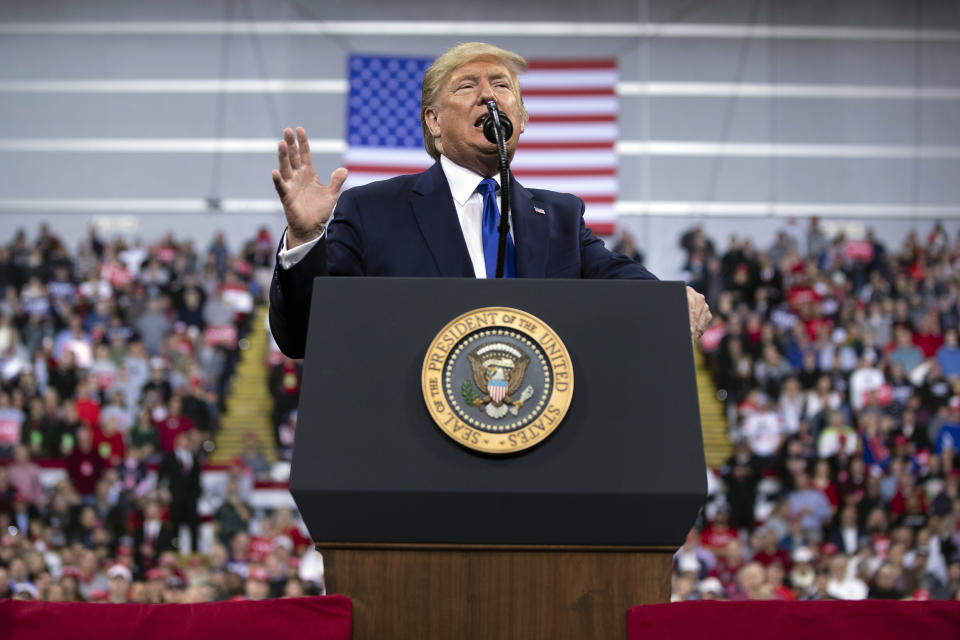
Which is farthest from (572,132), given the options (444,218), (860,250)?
(444,218)

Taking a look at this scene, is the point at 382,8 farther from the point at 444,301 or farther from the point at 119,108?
the point at 444,301

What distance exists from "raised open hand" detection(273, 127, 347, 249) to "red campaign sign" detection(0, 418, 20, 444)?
10.9 meters

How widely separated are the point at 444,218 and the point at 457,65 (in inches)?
12.4

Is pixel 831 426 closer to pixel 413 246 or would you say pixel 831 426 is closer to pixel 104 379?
pixel 104 379

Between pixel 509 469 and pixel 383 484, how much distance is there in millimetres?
160

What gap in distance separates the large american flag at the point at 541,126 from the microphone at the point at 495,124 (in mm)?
12927

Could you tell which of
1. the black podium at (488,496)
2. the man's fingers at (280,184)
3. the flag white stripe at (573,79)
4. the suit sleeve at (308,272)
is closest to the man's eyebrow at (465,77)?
the suit sleeve at (308,272)

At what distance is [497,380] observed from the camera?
4.88 ft

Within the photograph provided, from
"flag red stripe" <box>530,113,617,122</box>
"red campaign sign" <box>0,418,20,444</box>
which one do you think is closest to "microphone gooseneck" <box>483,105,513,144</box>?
"red campaign sign" <box>0,418,20,444</box>

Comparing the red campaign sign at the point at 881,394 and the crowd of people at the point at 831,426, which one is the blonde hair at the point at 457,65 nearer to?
the crowd of people at the point at 831,426

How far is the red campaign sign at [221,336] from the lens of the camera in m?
13.6

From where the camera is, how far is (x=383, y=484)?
57.3 inches

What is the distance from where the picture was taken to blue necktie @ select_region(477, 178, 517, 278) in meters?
1.96

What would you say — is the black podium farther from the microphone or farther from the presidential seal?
the microphone
